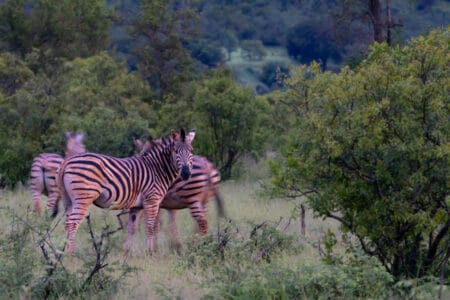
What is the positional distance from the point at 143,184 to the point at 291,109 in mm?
3117

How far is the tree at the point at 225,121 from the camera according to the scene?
19469 millimetres

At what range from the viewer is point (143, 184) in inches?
420

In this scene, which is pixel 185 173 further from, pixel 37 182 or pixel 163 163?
pixel 37 182

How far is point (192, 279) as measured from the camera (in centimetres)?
795

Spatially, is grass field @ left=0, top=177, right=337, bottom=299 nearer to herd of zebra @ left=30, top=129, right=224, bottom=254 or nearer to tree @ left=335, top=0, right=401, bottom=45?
herd of zebra @ left=30, top=129, right=224, bottom=254

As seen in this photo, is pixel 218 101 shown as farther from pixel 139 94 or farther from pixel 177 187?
pixel 177 187

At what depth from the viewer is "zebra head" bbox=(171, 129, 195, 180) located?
1064cm

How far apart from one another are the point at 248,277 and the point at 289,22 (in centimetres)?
5827

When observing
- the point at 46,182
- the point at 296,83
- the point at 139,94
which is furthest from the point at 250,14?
the point at 296,83

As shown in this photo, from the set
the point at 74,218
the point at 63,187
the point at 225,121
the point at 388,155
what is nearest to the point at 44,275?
the point at 74,218

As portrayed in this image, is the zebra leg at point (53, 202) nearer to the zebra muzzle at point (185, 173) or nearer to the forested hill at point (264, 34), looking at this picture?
the zebra muzzle at point (185, 173)

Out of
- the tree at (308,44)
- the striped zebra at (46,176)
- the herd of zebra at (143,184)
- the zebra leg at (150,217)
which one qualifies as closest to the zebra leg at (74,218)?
the herd of zebra at (143,184)

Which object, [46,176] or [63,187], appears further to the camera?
[46,176]

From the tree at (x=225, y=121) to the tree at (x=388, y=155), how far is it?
11.7 meters
